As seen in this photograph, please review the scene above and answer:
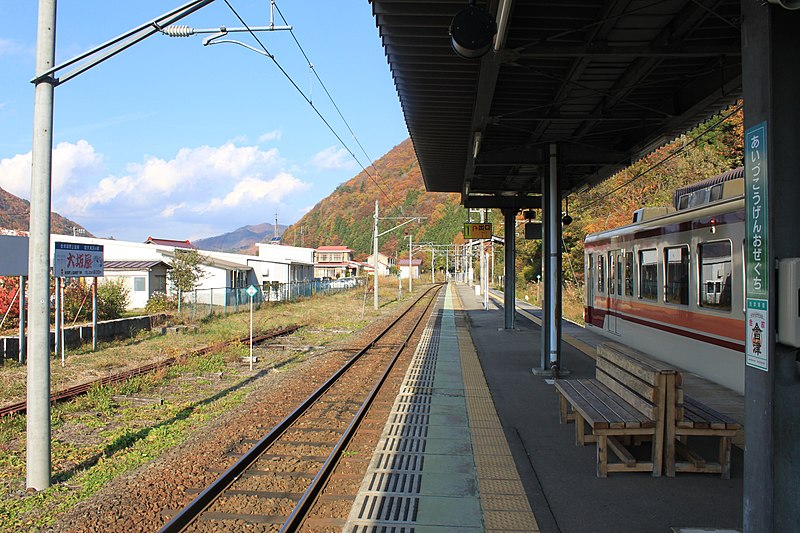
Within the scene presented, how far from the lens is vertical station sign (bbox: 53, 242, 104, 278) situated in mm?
14178

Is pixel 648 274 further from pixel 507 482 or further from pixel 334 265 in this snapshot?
pixel 334 265

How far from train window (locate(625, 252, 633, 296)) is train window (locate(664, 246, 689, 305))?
80.0 inches

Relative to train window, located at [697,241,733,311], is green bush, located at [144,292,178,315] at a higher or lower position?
lower

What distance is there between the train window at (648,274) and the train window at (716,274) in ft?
6.38

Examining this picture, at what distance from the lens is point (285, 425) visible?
8125 millimetres

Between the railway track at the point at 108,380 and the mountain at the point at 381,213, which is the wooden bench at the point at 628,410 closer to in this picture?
the railway track at the point at 108,380

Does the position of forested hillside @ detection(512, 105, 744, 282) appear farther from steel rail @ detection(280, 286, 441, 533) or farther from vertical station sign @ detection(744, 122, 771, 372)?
vertical station sign @ detection(744, 122, 771, 372)

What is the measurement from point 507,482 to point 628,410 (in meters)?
Answer: 1.37

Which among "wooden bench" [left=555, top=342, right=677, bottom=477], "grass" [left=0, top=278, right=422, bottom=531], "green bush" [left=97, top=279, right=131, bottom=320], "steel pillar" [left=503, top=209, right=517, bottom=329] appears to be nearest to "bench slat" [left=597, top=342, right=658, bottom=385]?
"wooden bench" [left=555, top=342, right=677, bottom=477]

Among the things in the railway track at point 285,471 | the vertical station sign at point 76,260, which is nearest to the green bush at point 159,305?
the vertical station sign at point 76,260

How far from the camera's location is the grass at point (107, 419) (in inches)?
230

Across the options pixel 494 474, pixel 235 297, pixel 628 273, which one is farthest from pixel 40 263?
pixel 235 297

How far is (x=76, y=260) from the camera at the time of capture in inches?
582

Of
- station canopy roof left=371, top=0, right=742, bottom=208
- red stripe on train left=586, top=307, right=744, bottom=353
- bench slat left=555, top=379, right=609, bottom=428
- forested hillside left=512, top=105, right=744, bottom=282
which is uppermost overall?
forested hillside left=512, top=105, right=744, bottom=282
